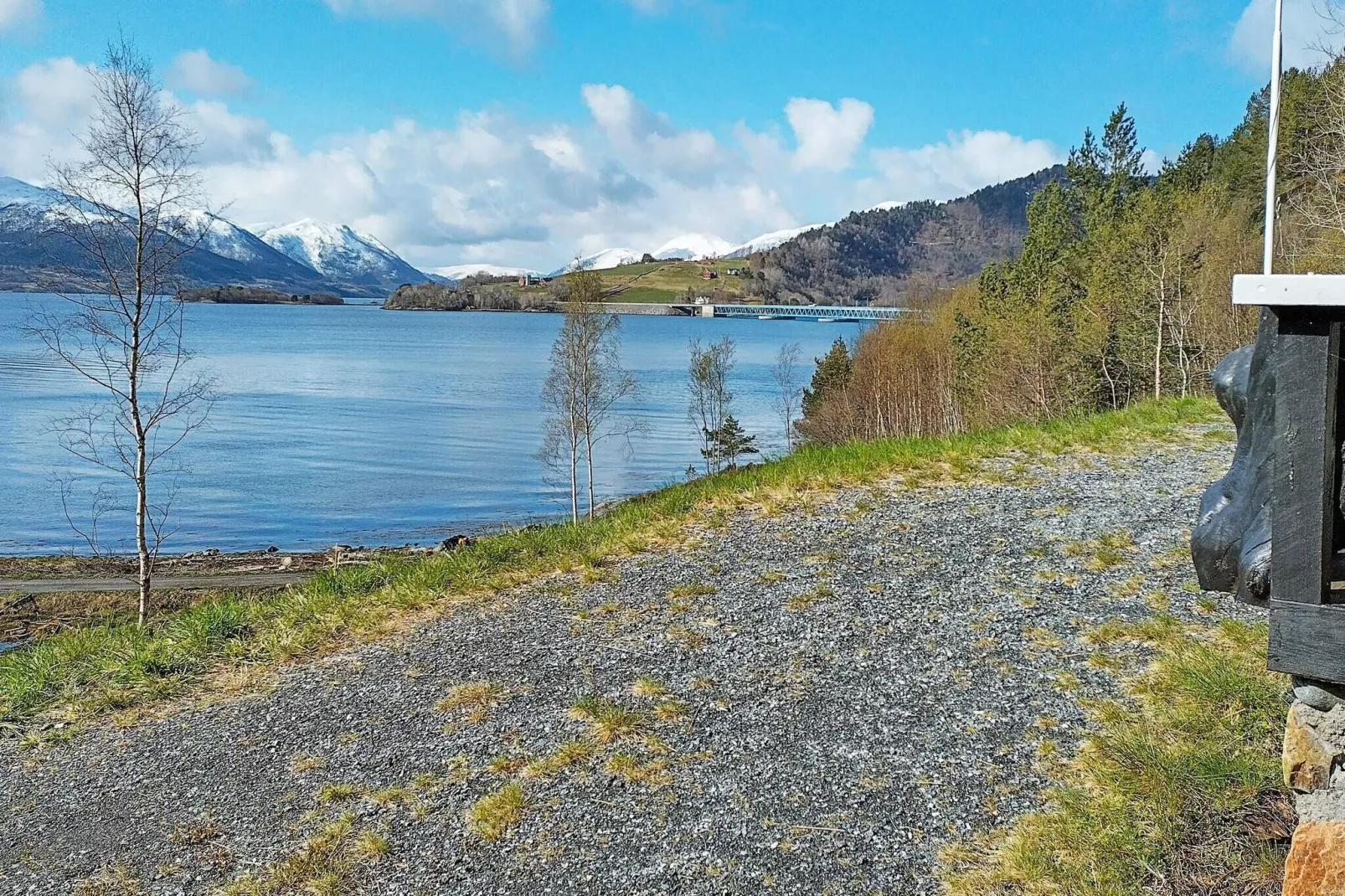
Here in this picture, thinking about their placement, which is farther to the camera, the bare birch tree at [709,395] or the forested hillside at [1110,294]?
the bare birch tree at [709,395]

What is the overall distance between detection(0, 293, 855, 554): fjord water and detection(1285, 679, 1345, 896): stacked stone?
18926mm

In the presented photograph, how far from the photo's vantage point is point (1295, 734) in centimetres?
302

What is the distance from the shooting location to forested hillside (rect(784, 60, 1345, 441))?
60.3ft

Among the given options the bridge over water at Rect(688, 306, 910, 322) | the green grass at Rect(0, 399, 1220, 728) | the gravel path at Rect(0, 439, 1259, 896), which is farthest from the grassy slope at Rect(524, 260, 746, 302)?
the gravel path at Rect(0, 439, 1259, 896)

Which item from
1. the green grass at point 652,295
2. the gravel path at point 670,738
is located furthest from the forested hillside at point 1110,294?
the green grass at point 652,295

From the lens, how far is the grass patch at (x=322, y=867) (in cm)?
459

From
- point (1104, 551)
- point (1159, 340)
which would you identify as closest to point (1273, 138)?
point (1104, 551)

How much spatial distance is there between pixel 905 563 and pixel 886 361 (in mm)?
45683

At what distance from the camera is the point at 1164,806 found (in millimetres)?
4293

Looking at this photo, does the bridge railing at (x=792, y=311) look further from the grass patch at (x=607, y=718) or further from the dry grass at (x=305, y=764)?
the dry grass at (x=305, y=764)

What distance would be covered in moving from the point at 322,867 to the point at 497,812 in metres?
0.89

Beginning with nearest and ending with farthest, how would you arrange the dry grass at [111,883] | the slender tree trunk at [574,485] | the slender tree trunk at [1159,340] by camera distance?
the dry grass at [111,883] < the slender tree trunk at [574,485] < the slender tree trunk at [1159,340]

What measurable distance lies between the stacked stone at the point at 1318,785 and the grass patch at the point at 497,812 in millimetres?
3470

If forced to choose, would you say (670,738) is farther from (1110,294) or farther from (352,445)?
(352,445)
